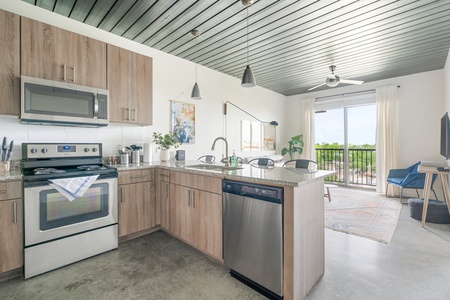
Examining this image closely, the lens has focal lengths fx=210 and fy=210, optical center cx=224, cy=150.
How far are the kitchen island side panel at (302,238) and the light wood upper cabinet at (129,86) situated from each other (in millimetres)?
2338

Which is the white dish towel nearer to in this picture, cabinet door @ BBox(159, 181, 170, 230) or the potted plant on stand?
cabinet door @ BBox(159, 181, 170, 230)

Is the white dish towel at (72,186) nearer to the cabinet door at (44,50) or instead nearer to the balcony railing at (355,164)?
the cabinet door at (44,50)

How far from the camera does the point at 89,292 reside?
1.72 metres

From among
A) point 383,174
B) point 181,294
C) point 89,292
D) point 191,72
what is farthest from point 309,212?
point 383,174

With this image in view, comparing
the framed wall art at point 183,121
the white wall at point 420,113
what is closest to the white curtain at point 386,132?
the white wall at point 420,113

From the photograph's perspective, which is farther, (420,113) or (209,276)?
(420,113)

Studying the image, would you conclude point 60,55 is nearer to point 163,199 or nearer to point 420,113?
point 163,199

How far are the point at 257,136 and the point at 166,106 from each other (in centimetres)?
280

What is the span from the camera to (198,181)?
2199 mm

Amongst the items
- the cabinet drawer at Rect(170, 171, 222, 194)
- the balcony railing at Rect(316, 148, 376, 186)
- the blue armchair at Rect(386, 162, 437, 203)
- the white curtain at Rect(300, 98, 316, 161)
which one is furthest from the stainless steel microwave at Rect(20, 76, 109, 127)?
the balcony railing at Rect(316, 148, 376, 186)

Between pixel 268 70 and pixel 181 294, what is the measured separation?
167 inches

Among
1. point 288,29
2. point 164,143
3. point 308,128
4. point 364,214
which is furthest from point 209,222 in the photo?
point 308,128

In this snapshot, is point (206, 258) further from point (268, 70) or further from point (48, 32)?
point (268, 70)

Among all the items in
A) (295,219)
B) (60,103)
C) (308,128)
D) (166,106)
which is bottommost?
(295,219)
